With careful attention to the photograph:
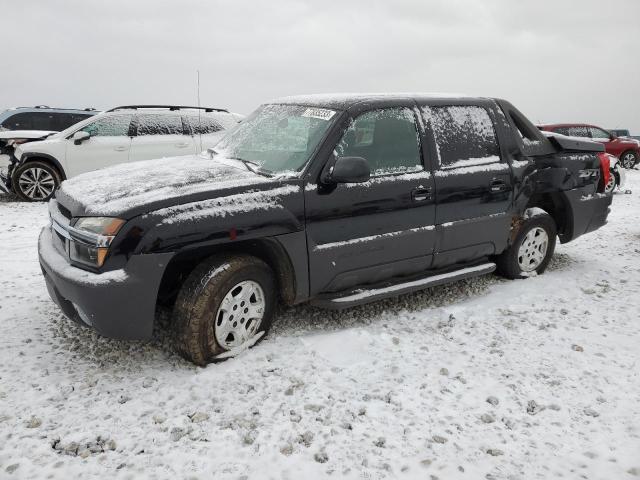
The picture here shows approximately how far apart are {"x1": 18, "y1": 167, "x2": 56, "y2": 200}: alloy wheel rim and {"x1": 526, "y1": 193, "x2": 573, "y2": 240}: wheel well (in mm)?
8148

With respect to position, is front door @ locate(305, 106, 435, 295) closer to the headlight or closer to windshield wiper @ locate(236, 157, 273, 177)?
windshield wiper @ locate(236, 157, 273, 177)

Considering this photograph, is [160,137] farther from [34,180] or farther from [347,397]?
[347,397]

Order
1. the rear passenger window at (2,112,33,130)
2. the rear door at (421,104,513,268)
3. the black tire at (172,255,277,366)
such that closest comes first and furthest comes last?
the black tire at (172,255,277,366), the rear door at (421,104,513,268), the rear passenger window at (2,112,33,130)

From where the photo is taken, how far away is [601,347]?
3758mm

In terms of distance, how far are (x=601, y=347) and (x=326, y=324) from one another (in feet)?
6.77

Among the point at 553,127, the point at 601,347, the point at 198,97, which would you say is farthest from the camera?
the point at 553,127

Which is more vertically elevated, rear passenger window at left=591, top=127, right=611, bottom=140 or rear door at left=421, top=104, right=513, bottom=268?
rear passenger window at left=591, top=127, right=611, bottom=140

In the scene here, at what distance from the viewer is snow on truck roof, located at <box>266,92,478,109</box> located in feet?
12.8

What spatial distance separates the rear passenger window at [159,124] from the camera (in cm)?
937

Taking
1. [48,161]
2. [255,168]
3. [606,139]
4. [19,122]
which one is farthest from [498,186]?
[606,139]

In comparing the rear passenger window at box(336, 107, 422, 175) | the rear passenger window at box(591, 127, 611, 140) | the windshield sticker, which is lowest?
the rear passenger window at box(336, 107, 422, 175)

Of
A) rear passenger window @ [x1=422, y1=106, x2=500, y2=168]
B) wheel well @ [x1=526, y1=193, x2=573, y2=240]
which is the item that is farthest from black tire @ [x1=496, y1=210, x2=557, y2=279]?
rear passenger window @ [x1=422, y1=106, x2=500, y2=168]

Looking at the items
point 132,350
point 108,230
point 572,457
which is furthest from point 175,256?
point 572,457

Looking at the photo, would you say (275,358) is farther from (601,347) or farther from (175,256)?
(601,347)
